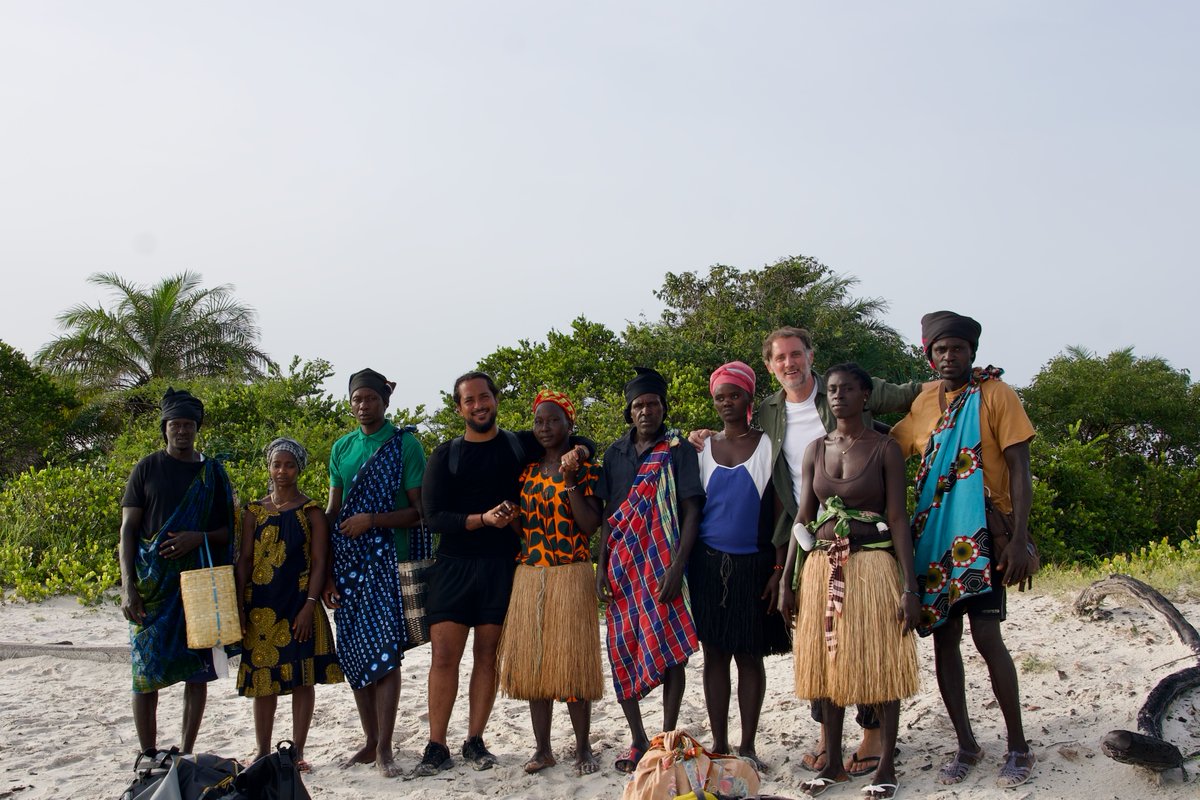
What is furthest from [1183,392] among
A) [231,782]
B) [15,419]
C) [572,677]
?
[15,419]

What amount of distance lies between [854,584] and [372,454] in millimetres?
2326

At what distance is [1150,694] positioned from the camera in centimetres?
422

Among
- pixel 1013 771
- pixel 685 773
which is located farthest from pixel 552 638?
pixel 1013 771

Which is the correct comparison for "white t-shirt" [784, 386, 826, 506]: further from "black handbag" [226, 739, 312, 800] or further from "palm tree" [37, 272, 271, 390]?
"palm tree" [37, 272, 271, 390]

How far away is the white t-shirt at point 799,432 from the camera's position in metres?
4.34

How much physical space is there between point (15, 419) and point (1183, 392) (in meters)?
19.0

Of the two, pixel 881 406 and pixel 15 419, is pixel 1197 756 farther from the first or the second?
pixel 15 419

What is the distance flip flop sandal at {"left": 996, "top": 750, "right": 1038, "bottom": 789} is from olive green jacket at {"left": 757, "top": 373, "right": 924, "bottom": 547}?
1.20 meters

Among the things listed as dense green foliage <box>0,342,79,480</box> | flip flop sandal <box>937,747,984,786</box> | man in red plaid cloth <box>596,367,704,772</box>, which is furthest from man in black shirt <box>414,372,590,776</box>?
dense green foliage <box>0,342,79,480</box>

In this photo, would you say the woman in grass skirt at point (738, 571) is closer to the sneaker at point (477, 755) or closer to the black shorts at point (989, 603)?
the black shorts at point (989, 603)

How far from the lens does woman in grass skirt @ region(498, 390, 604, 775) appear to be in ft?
14.6

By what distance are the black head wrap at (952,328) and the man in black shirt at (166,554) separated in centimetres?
335

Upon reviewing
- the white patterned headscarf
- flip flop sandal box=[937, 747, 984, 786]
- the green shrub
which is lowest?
flip flop sandal box=[937, 747, 984, 786]

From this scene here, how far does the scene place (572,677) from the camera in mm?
4453
